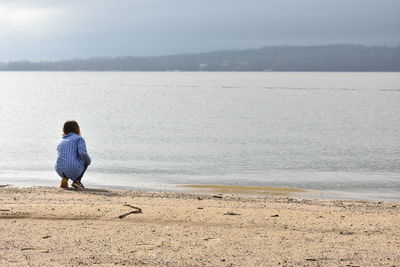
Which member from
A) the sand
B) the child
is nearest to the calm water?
the child

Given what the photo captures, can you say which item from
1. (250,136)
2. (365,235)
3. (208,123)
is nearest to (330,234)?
(365,235)

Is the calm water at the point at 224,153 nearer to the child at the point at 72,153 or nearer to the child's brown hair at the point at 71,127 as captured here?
the child at the point at 72,153

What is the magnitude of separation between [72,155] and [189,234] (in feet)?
15.7

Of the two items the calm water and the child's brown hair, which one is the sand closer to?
the child's brown hair

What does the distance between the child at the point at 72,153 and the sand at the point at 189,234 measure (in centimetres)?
161

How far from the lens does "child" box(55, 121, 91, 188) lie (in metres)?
11.5

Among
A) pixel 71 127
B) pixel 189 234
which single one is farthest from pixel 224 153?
pixel 189 234

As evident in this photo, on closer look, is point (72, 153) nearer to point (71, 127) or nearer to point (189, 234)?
point (71, 127)

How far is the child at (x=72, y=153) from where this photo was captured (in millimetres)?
11531

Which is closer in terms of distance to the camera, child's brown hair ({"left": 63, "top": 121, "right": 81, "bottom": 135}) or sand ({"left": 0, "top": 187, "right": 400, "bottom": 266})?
sand ({"left": 0, "top": 187, "right": 400, "bottom": 266})

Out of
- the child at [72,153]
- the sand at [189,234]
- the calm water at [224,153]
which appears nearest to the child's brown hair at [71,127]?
the child at [72,153]

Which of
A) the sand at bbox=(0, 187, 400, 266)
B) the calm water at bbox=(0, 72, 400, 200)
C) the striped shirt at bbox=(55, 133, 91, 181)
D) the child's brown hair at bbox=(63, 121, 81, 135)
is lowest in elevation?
the calm water at bbox=(0, 72, 400, 200)

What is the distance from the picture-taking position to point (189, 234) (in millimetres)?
7430

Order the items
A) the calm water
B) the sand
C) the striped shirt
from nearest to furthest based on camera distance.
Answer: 1. the sand
2. the striped shirt
3. the calm water
